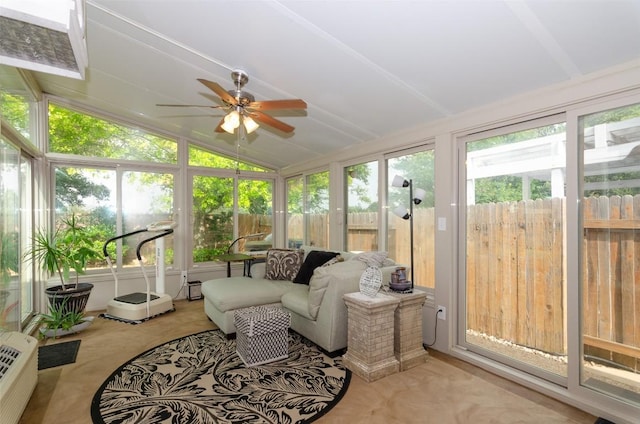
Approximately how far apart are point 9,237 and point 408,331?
12.9 ft

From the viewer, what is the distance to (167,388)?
2408 millimetres

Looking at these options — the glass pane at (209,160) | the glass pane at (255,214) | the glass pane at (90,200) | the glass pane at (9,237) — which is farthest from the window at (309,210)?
the glass pane at (9,237)

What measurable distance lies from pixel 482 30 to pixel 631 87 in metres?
1.03

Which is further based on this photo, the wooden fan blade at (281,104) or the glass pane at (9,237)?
the glass pane at (9,237)

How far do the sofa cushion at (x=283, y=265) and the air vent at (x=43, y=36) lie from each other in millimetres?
3442

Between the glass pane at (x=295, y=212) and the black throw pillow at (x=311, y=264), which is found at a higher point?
the glass pane at (x=295, y=212)

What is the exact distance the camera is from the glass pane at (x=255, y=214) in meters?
5.89

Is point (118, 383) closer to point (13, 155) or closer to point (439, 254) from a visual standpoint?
point (13, 155)

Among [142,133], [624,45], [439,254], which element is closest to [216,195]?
[142,133]

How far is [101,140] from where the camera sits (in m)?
4.69

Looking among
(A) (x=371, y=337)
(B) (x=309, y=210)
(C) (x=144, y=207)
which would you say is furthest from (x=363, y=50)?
(C) (x=144, y=207)

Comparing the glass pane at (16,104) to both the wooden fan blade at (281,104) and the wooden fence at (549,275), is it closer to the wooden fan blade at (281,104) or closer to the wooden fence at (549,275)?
the wooden fan blade at (281,104)

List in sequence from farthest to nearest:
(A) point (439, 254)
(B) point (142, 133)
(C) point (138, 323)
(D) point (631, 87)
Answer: (B) point (142, 133)
(C) point (138, 323)
(A) point (439, 254)
(D) point (631, 87)

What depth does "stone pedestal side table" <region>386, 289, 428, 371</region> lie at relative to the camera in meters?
2.74
